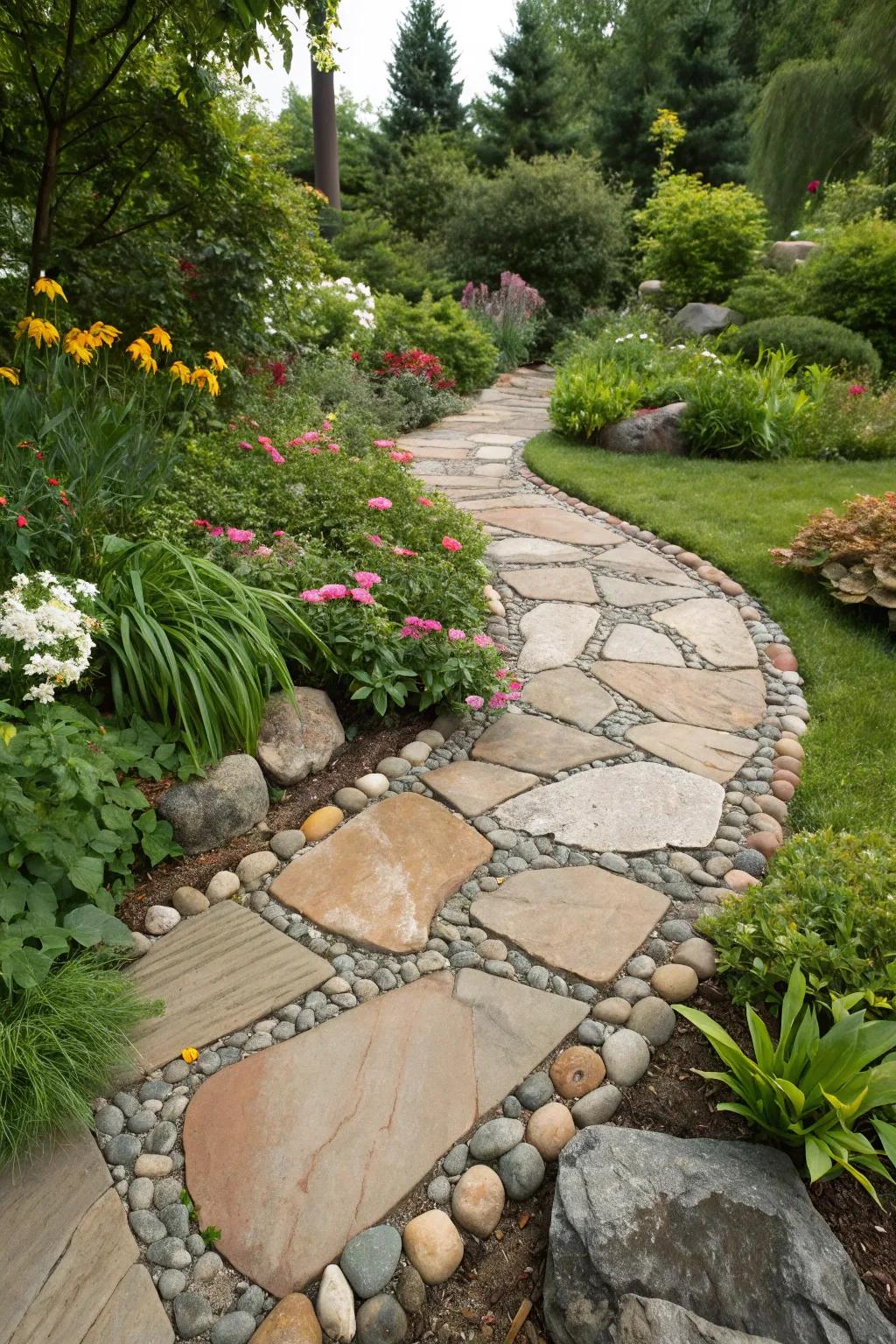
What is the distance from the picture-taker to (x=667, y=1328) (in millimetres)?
1054

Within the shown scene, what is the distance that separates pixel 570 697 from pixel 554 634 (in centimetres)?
55

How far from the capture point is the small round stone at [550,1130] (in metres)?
1.43

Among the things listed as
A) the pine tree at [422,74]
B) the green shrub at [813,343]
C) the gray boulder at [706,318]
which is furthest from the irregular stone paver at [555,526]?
the pine tree at [422,74]

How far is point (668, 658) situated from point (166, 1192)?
2.54 m

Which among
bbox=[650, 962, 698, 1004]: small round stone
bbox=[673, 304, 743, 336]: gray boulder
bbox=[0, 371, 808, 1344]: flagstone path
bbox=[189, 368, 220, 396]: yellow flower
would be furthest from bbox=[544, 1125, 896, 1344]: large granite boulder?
bbox=[673, 304, 743, 336]: gray boulder

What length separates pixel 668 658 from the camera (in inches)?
128

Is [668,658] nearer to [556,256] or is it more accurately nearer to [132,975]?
[132,975]

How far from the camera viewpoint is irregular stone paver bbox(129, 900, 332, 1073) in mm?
1639

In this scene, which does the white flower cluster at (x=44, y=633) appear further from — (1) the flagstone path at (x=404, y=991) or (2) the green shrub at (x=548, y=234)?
(2) the green shrub at (x=548, y=234)

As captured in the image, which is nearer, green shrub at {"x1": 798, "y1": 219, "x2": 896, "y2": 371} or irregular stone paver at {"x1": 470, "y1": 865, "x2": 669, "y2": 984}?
irregular stone paver at {"x1": 470, "y1": 865, "x2": 669, "y2": 984}

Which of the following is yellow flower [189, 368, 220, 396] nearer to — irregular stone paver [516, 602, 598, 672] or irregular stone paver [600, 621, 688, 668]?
irregular stone paver [516, 602, 598, 672]

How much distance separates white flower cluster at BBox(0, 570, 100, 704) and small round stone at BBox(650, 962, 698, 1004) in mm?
1464

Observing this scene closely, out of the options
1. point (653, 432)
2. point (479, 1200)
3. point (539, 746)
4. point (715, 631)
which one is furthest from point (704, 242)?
point (479, 1200)

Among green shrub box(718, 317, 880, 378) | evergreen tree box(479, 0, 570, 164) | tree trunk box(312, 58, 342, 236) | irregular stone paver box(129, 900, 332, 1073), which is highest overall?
evergreen tree box(479, 0, 570, 164)
